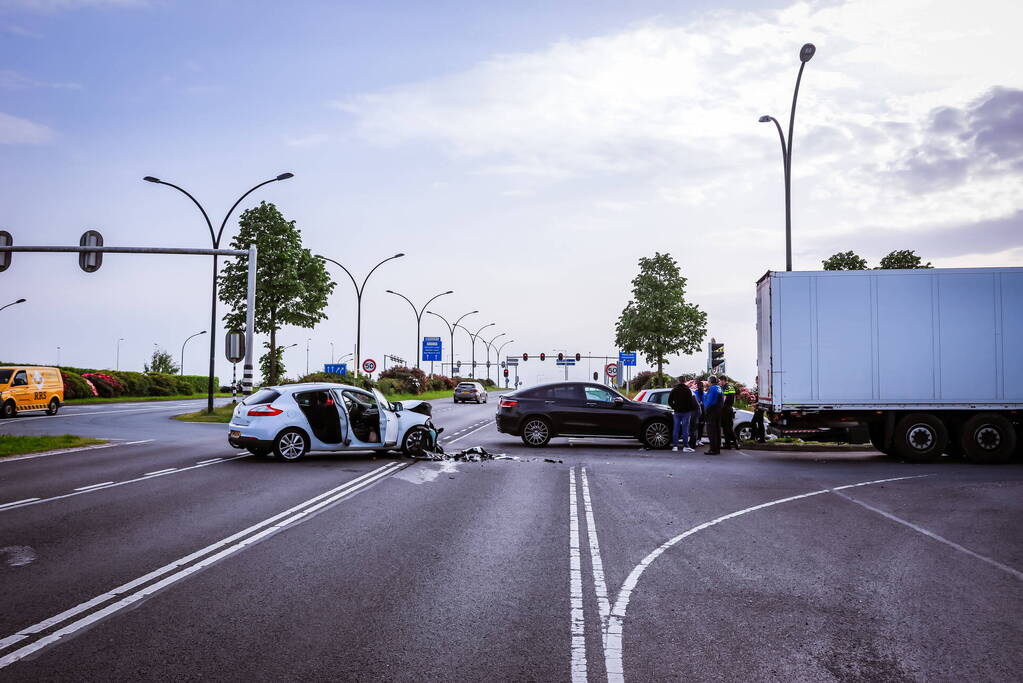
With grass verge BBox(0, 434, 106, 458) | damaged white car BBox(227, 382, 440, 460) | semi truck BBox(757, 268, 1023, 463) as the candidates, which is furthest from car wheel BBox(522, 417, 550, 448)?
grass verge BBox(0, 434, 106, 458)

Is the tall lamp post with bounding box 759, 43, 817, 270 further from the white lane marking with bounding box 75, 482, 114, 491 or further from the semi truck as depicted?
the white lane marking with bounding box 75, 482, 114, 491

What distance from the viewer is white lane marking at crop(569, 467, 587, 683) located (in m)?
4.62

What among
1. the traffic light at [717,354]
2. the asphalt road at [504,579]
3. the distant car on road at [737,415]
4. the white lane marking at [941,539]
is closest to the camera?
the asphalt road at [504,579]

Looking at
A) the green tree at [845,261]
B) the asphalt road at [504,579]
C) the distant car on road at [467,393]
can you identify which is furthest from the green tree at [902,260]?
the asphalt road at [504,579]

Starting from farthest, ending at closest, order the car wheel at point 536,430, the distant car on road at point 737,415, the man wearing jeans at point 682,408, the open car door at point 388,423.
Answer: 1. the distant car on road at point 737,415
2. the car wheel at point 536,430
3. the man wearing jeans at point 682,408
4. the open car door at point 388,423

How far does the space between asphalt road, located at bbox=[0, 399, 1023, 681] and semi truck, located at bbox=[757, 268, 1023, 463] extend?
4.07 meters

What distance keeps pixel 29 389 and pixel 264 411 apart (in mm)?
21951

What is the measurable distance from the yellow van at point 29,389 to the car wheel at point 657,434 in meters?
24.6

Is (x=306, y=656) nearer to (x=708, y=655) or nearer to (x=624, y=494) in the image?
(x=708, y=655)

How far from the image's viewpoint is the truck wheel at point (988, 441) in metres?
17.3

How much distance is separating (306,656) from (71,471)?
1130 cm

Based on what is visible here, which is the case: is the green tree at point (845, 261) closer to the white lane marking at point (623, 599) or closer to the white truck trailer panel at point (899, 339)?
the white truck trailer panel at point (899, 339)

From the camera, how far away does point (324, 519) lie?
9.48m

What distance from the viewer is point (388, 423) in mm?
16906
